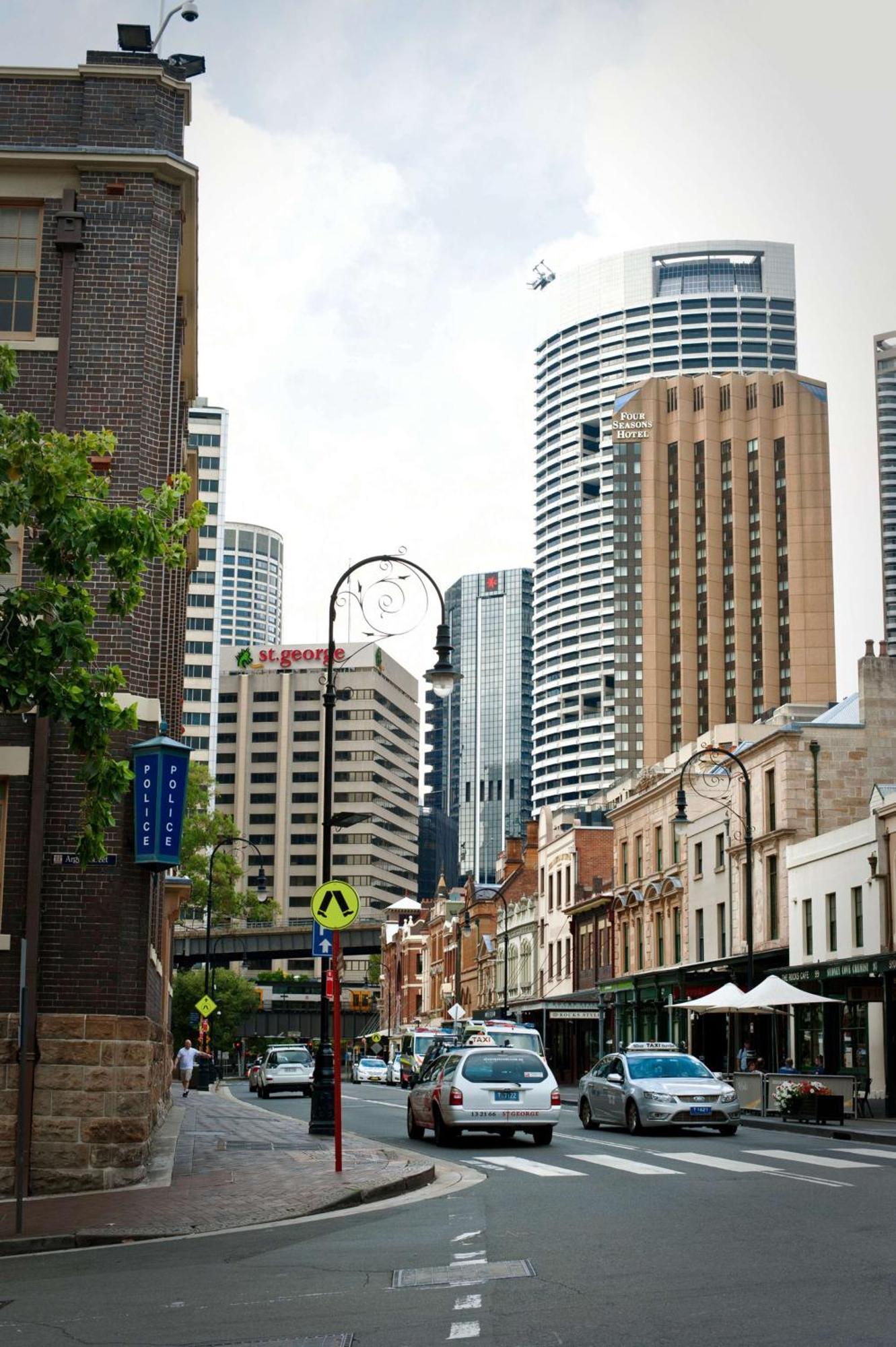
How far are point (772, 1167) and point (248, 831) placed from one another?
154m

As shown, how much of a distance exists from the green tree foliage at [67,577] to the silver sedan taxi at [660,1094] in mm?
13513

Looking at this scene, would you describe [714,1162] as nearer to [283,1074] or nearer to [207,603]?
[283,1074]

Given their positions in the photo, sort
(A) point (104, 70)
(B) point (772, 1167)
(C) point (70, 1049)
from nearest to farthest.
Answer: (C) point (70, 1049) < (B) point (772, 1167) < (A) point (104, 70)

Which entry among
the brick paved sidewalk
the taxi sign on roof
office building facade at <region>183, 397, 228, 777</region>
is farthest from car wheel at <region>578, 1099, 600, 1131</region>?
office building facade at <region>183, 397, 228, 777</region>

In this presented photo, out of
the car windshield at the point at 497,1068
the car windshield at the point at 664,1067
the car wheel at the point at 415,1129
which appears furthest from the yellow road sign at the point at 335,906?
the car windshield at the point at 664,1067

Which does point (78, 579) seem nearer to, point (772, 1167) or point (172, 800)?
point (172, 800)

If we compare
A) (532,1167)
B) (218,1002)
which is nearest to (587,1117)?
(532,1167)

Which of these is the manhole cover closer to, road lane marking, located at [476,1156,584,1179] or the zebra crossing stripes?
road lane marking, located at [476,1156,584,1179]

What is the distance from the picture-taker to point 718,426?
563 feet

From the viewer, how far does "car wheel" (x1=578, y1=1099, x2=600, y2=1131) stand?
92.4 ft

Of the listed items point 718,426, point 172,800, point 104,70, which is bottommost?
point 172,800

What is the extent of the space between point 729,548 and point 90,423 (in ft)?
509

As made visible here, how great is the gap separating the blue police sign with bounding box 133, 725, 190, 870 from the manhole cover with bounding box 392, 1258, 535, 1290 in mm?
7763

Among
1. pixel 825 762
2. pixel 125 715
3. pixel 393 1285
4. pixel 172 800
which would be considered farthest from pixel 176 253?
pixel 825 762
